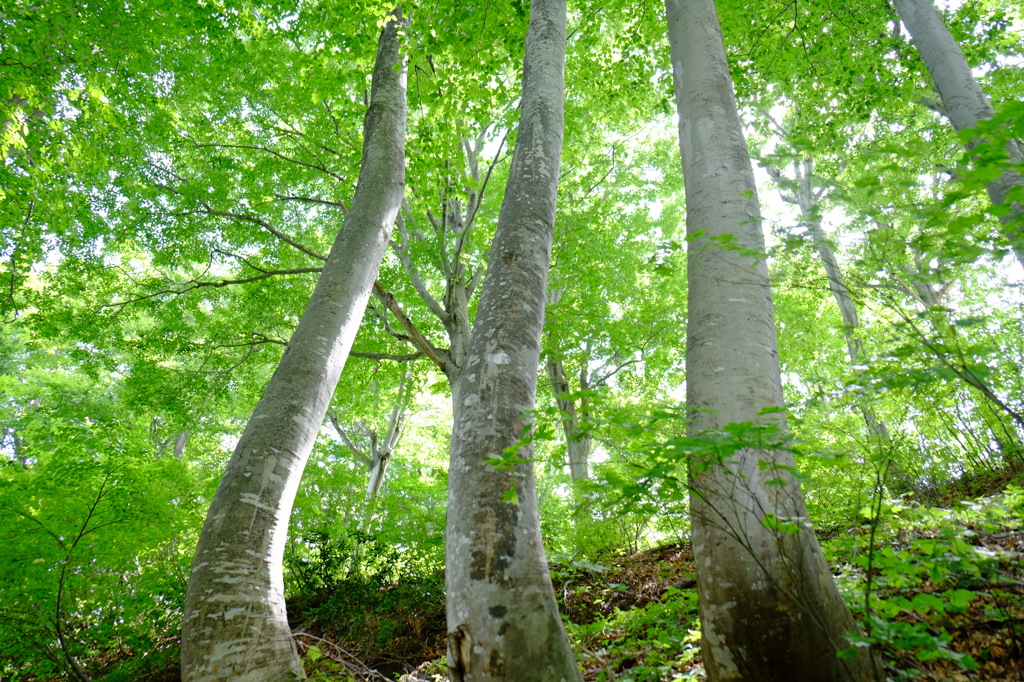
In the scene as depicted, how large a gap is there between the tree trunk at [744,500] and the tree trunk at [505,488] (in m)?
0.60

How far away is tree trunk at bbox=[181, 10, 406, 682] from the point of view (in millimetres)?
2223

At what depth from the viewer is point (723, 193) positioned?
2.66 meters

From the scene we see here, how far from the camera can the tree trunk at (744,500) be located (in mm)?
1568

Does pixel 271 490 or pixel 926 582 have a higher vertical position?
pixel 271 490

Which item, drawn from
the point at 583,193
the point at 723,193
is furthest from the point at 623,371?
the point at 723,193

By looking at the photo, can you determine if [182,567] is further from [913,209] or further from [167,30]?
[167,30]

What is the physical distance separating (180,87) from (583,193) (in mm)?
7562

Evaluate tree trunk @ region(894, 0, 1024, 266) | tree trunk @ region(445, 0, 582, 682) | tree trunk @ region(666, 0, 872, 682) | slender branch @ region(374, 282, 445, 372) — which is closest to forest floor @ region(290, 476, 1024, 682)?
tree trunk @ region(666, 0, 872, 682)

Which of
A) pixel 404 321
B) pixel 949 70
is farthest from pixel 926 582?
pixel 949 70

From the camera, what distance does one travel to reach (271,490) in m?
2.78

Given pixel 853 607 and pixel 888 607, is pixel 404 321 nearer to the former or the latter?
pixel 853 607

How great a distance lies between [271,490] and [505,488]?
171 centimetres

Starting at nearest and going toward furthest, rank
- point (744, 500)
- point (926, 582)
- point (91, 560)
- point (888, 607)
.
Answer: point (888, 607) → point (744, 500) → point (926, 582) → point (91, 560)

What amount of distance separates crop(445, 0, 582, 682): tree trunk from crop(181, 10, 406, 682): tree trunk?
132cm
